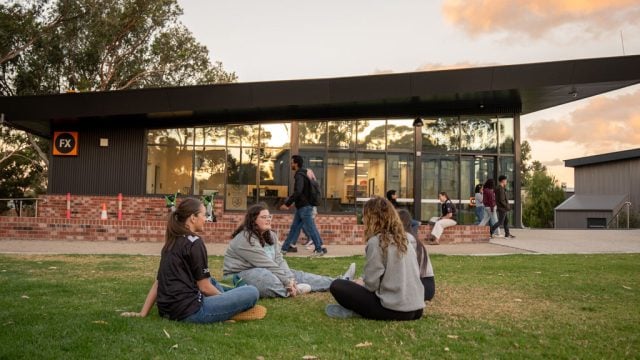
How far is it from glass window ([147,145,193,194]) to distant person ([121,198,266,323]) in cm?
1547

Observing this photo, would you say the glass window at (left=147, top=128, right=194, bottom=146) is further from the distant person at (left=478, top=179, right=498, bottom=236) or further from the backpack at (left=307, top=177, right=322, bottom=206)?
the distant person at (left=478, top=179, right=498, bottom=236)

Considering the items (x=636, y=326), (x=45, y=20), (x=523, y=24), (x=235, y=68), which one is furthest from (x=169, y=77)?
(x=636, y=326)

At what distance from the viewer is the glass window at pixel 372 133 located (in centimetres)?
1948

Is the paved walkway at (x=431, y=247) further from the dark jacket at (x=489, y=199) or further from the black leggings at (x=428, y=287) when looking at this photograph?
the black leggings at (x=428, y=287)

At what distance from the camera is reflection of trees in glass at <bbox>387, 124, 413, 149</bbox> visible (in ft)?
64.0

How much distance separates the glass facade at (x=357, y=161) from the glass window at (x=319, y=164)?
35mm

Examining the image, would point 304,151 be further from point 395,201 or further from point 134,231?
point 134,231

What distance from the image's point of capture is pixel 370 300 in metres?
4.96

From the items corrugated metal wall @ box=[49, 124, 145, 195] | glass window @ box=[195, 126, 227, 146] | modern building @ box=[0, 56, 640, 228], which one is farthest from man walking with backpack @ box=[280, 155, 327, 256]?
corrugated metal wall @ box=[49, 124, 145, 195]

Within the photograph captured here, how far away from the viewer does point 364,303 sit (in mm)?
4965

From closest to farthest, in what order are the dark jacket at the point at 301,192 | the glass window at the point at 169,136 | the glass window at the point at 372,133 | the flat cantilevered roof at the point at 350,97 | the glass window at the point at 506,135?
the dark jacket at the point at 301,192
the flat cantilevered roof at the point at 350,97
the glass window at the point at 372,133
the glass window at the point at 506,135
the glass window at the point at 169,136

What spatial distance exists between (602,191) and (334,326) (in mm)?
34276

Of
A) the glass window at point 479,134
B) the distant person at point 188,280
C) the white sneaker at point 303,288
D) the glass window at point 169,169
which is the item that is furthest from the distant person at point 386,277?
the glass window at point 169,169

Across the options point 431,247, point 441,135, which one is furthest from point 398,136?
point 431,247
